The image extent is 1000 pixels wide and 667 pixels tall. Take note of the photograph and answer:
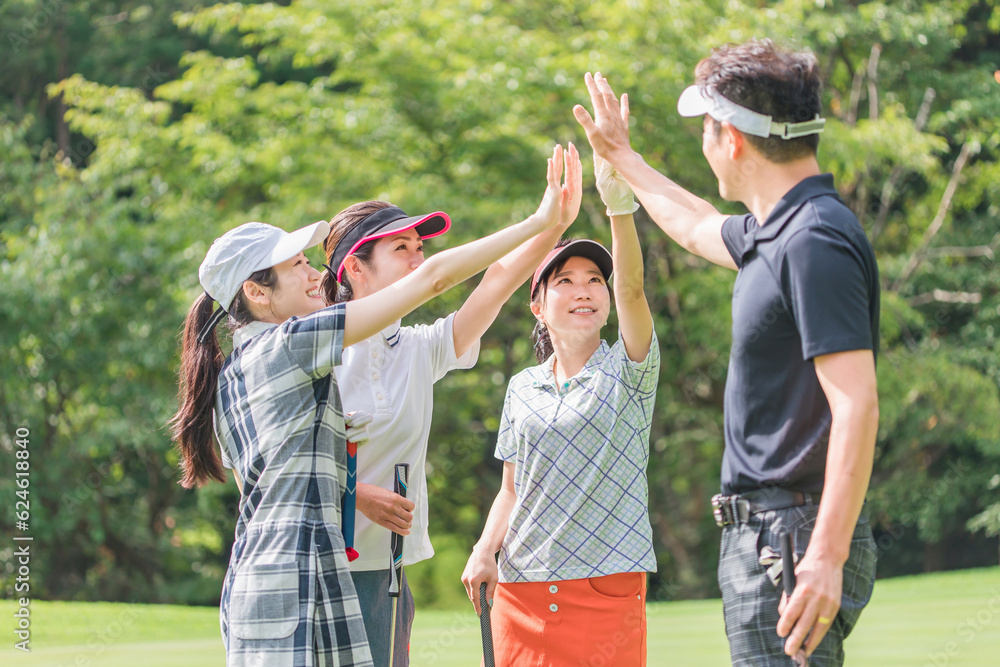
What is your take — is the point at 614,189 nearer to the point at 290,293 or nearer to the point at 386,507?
the point at 290,293

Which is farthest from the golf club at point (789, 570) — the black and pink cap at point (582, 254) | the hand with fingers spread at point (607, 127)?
the black and pink cap at point (582, 254)

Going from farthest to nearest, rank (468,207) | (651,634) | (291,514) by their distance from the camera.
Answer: (468,207) → (651,634) → (291,514)

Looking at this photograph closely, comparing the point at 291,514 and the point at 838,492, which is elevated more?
the point at 838,492

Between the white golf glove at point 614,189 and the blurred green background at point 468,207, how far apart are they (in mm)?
7970

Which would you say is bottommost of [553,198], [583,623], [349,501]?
[583,623]

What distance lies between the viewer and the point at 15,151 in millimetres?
13562

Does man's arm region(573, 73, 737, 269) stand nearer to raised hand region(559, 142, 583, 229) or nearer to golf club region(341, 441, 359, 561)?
raised hand region(559, 142, 583, 229)

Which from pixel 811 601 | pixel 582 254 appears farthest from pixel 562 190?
pixel 811 601

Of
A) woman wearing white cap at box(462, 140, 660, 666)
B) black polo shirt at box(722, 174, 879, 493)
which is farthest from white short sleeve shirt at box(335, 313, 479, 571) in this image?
black polo shirt at box(722, 174, 879, 493)

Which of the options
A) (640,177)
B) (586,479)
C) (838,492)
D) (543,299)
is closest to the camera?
(838,492)

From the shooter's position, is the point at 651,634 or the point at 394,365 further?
the point at 651,634

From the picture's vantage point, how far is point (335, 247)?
2953 millimetres

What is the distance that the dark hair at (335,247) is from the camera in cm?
287

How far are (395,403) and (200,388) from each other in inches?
20.6
